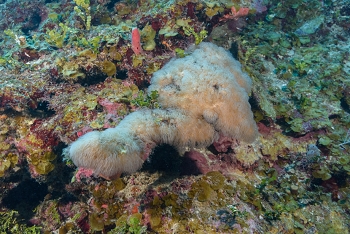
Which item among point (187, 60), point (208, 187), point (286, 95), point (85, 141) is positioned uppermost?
point (187, 60)

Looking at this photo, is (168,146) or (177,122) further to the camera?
(168,146)

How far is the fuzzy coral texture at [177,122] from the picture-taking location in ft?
8.70

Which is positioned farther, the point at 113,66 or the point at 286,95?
the point at 286,95

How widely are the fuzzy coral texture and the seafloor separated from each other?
1.65ft

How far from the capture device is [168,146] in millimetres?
3900

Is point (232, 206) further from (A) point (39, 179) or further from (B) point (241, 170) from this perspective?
(A) point (39, 179)

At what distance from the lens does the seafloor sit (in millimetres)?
3420

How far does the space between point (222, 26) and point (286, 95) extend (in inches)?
118

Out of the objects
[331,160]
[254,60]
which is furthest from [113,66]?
[331,160]

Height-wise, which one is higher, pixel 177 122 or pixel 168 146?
pixel 177 122

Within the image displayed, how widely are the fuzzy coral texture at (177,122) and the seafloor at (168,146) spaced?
1.65ft

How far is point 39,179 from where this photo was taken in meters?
4.51

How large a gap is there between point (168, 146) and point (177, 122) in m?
0.97

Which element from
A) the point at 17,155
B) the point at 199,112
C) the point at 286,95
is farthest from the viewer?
the point at 286,95
